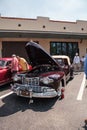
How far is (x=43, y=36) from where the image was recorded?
17406 mm

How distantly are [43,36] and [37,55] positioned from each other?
9.66 meters

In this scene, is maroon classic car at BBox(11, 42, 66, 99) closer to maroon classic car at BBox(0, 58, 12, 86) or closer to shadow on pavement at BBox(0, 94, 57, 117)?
shadow on pavement at BBox(0, 94, 57, 117)

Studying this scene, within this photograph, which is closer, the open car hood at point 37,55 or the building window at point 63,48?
the open car hood at point 37,55

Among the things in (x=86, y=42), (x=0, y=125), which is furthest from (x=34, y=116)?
(x=86, y=42)

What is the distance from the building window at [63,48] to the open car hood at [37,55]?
35.4 feet

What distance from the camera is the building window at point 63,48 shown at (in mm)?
19422

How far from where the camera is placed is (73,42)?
20312mm

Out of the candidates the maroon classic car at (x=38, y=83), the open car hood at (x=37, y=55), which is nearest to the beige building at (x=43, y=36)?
the open car hood at (x=37, y=55)

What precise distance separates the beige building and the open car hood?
740 cm

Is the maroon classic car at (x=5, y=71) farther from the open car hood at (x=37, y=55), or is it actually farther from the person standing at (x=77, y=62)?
the person standing at (x=77, y=62)

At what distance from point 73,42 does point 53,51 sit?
2542 mm

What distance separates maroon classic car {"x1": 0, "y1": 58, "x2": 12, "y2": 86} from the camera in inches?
351

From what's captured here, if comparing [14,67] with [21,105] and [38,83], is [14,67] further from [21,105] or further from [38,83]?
[21,105]

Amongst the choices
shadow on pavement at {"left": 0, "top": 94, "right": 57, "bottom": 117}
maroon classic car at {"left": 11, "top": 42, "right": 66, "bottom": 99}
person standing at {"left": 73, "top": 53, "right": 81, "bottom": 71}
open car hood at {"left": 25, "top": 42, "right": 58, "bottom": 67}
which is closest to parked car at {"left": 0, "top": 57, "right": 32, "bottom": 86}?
open car hood at {"left": 25, "top": 42, "right": 58, "bottom": 67}
